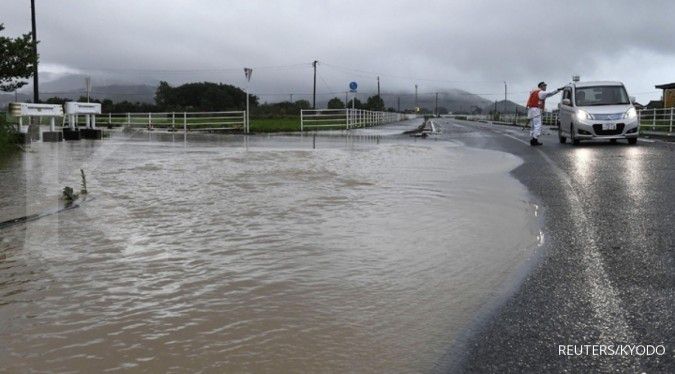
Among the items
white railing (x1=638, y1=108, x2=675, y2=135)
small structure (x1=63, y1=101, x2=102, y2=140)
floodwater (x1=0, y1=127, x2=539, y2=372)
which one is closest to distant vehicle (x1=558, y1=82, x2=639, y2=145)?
floodwater (x1=0, y1=127, x2=539, y2=372)

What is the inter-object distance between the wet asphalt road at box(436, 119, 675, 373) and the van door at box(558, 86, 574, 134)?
9.64 meters

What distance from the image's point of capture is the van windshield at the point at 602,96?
1633 cm

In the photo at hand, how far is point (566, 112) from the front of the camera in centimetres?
1683

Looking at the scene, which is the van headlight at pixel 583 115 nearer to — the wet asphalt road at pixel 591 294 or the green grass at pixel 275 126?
the wet asphalt road at pixel 591 294

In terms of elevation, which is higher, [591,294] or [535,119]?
[535,119]

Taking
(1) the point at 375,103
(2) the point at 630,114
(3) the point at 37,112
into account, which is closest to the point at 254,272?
(2) the point at 630,114

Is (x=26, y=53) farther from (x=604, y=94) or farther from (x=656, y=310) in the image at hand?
(x=656, y=310)

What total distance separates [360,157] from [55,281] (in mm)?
9440

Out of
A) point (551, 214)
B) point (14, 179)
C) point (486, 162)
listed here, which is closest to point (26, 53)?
point (14, 179)

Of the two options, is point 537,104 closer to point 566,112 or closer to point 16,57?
point 566,112

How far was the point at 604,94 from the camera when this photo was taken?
16.5 metres

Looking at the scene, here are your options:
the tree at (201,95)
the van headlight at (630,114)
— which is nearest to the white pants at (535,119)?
the van headlight at (630,114)

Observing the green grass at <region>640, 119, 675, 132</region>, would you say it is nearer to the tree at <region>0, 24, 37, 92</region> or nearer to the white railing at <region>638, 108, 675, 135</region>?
the white railing at <region>638, 108, 675, 135</region>

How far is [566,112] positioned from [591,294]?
47.5ft
